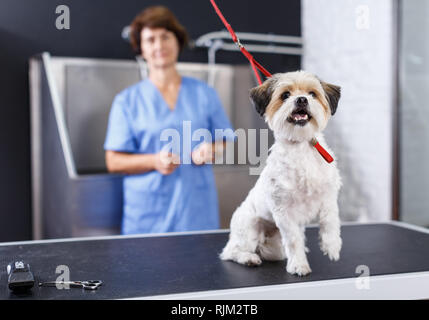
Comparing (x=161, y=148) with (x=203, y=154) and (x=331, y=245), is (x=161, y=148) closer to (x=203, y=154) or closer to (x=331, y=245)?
(x=203, y=154)

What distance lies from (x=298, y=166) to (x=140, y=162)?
0.87m

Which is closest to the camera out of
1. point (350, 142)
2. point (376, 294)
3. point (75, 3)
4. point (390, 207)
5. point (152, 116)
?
point (376, 294)

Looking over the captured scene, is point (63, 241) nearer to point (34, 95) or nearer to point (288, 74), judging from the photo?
point (288, 74)

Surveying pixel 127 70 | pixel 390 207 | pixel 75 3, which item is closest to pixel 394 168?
pixel 390 207

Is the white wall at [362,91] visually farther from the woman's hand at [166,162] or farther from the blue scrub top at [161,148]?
the woman's hand at [166,162]

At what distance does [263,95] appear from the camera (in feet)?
3.07

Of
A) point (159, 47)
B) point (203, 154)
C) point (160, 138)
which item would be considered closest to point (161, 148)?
point (160, 138)

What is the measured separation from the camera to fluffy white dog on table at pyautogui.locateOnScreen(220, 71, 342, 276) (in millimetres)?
905

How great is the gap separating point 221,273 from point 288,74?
1.31 ft

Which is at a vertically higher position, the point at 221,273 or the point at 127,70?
the point at 127,70

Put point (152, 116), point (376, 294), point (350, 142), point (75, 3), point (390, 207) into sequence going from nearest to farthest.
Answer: point (376, 294) → point (75, 3) → point (152, 116) → point (350, 142) → point (390, 207)

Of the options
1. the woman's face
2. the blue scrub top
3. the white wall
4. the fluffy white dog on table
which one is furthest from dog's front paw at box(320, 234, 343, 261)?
the woman's face

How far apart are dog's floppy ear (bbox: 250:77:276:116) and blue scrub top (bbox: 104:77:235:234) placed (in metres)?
0.55

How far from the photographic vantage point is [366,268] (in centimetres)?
99
